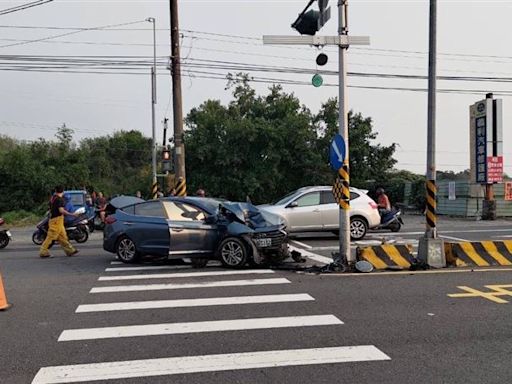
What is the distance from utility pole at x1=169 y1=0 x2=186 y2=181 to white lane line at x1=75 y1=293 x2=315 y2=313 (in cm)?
1218

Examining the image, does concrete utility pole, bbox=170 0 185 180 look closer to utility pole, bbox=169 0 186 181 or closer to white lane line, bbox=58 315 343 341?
utility pole, bbox=169 0 186 181

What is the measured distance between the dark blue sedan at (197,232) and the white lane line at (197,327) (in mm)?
3971

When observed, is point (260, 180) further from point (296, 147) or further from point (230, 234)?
point (230, 234)

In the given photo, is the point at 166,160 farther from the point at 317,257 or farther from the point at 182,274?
→ the point at 182,274

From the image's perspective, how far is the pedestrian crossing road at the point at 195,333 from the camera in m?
5.08

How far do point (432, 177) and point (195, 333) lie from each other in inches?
255

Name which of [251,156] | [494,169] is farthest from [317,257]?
[251,156]

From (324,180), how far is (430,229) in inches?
972

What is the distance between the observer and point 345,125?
10367mm

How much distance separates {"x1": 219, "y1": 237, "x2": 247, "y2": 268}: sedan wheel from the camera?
10.7m

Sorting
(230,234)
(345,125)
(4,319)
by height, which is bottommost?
(4,319)

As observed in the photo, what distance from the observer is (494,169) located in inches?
926

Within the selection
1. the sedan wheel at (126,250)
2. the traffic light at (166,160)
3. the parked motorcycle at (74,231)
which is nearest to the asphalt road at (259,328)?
the sedan wheel at (126,250)

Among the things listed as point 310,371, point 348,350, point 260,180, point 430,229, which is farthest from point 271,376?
point 260,180
